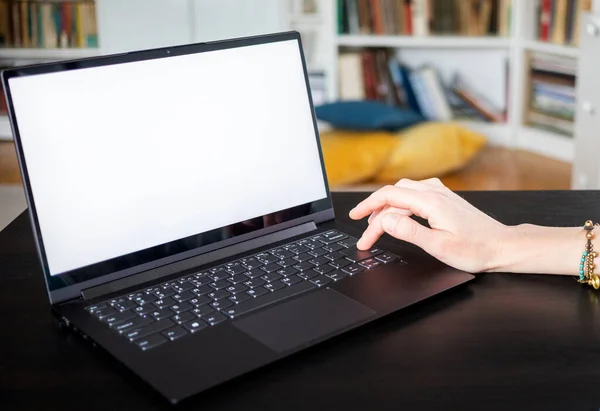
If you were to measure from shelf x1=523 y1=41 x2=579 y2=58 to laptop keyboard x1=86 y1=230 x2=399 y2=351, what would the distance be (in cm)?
278

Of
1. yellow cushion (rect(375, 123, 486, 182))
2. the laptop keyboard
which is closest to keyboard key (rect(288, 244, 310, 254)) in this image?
the laptop keyboard

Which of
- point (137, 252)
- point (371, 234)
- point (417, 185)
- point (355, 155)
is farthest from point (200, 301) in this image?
point (355, 155)

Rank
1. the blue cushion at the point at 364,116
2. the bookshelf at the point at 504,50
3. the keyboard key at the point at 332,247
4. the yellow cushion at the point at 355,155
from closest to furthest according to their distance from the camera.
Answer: the keyboard key at the point at 332,247
the yellow cushion at the point at 355,155
the blue cushion at the point at 364,116
the bookshelf at the point at 504,50

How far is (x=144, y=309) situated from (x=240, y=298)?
0.31ft

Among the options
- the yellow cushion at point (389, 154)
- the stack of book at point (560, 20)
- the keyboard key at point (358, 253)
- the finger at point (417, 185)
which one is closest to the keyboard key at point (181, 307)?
the keyboard key at point (358, 253)

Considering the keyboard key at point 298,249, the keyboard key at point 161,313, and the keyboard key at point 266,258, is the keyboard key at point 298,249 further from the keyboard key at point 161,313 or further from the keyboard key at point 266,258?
the keyboard key at point 161,313

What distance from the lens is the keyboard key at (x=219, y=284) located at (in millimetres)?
844

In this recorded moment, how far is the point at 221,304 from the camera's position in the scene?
0.80 m

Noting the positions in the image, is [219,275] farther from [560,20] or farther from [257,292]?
[560,20]

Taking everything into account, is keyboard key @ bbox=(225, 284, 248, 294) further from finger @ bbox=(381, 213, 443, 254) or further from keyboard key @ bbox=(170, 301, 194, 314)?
finger @ bbox=(381, 213, 443, 254)

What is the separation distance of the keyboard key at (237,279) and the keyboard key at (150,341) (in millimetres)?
135

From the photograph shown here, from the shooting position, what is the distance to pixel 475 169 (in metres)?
3.50

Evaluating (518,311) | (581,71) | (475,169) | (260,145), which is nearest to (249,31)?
(475,169)

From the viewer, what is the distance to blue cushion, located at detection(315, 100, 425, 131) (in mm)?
3367
